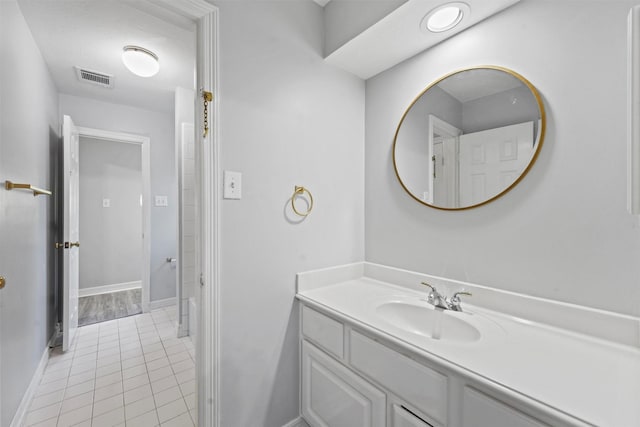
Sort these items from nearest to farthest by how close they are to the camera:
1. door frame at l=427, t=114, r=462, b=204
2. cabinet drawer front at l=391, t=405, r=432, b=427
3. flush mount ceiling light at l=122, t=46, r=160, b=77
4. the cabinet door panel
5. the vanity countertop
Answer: the vanity countertop, cabinet drawer front at l=391, t=405, r=432, b=427, the cabinet door panel, door frame at l=427, t=114, r=462, b=204, flush mount ceiling light at l=122, t=46, r=160, b=77

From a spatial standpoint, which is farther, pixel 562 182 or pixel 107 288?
pixel 107 288

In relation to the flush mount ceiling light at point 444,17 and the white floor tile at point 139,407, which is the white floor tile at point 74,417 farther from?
the flush mount ceiling light at point 444,17

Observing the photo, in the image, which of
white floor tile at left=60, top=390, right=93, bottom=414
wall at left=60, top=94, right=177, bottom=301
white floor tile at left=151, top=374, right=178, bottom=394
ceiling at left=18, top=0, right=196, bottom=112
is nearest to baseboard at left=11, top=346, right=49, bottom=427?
white floor tile at left=60, top=390, right=93, bottom=414

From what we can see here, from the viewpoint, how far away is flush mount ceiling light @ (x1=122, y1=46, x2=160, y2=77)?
6.55 feet

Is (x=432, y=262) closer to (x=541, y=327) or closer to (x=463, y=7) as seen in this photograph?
(x=541, y=327)

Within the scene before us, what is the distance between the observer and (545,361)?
32.5 inches

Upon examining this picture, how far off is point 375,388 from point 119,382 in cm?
190

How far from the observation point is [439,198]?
1.45 m

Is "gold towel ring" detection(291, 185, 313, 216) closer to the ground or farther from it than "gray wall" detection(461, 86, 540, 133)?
closer to the ground

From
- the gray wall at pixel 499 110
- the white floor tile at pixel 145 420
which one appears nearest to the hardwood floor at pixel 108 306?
the white floor tile at pixel 145 420

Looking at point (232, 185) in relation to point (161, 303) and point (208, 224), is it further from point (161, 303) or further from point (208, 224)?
point (161, 303)

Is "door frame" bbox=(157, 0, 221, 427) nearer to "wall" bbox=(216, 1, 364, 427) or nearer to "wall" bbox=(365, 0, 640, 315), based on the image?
"wall" bbox=(216, 1, 364, 427)

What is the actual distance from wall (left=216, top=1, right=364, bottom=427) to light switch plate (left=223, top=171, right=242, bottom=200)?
26mm

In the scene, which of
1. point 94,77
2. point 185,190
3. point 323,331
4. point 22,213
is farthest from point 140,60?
point 323,331
